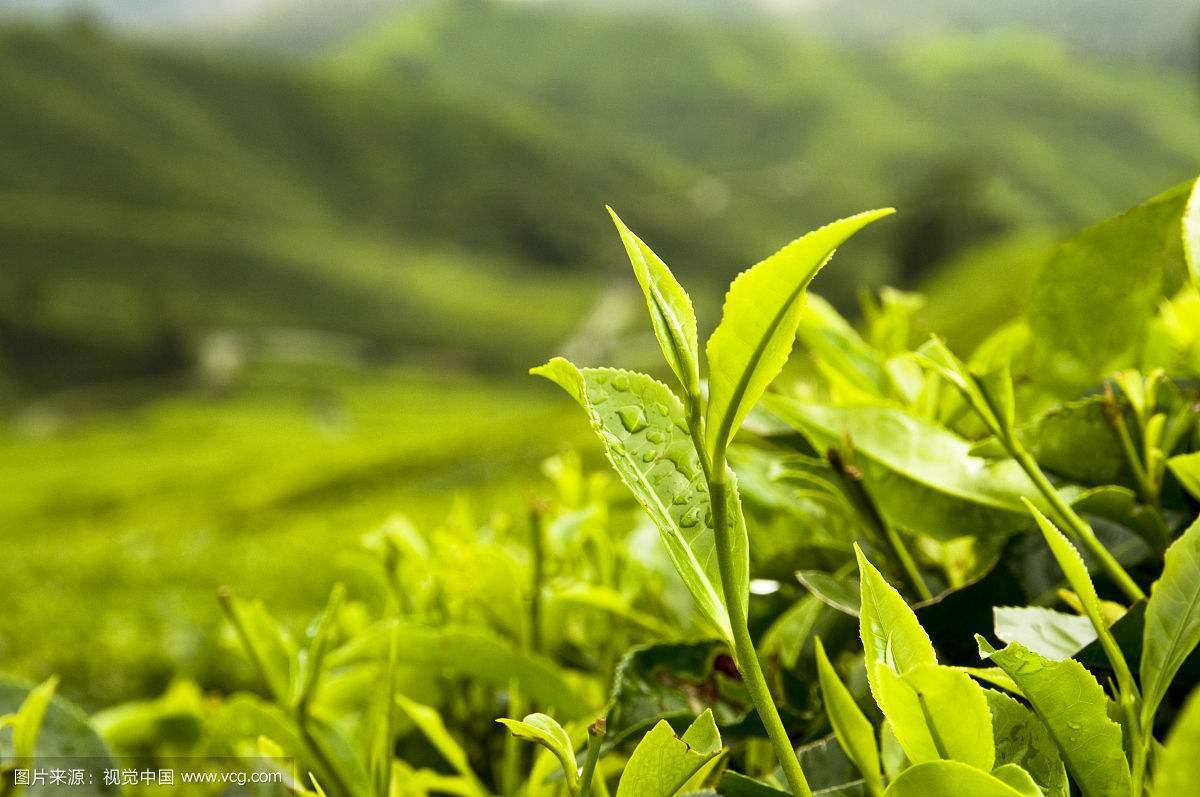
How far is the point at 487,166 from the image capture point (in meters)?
85.7

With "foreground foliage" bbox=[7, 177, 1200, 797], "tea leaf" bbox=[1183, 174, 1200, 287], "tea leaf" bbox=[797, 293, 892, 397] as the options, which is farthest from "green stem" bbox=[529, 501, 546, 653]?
"tea leaf" bbox=[1183, 174, 1200, 287]

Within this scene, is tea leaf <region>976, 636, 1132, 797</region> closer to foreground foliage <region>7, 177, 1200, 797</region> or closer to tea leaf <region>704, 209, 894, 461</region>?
foreground foliage <region>7, 177, 1200, 797</region>

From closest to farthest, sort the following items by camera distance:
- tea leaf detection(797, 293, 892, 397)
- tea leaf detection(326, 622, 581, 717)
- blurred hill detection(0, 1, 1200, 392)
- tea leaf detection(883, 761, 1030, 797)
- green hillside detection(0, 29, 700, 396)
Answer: tea leaf detection(883, 761, 1030, 797) → tea leaf detection(326, 622, 581, 717) → tea leaf detection(797, 293, 892, 397) → green hillside detection(0, 29, 700, 396) → blurred hill detection(0, 1, 1200, 392)

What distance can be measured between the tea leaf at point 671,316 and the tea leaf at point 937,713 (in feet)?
0.47

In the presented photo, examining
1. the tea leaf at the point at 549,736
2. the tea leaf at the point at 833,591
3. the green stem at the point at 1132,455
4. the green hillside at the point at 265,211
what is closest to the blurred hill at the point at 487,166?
the green hillside at the point at 265,211

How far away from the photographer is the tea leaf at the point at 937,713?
383 millimetres

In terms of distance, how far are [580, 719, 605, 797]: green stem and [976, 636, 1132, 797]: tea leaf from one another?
0.17 meters

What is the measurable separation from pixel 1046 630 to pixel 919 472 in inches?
5.2

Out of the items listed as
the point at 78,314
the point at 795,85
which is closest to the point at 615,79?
the point at 795,85

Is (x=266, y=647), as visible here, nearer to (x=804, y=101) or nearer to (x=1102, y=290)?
(x=1102, y=290)

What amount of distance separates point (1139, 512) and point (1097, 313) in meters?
0.16

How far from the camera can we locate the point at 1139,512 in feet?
2.04

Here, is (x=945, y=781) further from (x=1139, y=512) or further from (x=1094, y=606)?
(x=1139, y=512)

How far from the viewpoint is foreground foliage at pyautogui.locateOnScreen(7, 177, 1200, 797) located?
0.40 m
